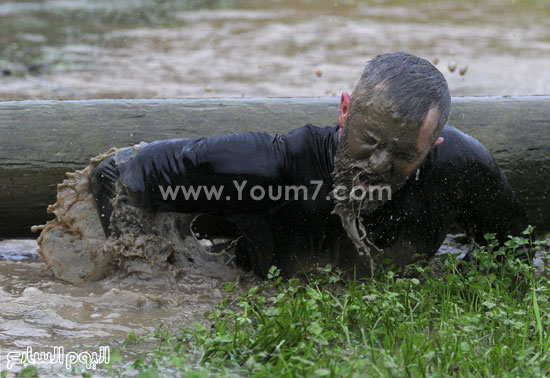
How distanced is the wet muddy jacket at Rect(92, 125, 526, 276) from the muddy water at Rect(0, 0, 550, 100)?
439cm

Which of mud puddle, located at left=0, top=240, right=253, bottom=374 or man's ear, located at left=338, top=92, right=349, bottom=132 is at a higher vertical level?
man's ear, located at left=338, top=92, right=349, bottom=132

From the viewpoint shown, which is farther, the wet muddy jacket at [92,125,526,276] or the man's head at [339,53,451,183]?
the wet muddy jacket at [92,125,526,276]

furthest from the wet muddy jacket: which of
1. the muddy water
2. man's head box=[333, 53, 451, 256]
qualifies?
the muddy water

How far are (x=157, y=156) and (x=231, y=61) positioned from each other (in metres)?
6.56

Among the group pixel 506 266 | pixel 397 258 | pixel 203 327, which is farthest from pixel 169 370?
pixel 506 266

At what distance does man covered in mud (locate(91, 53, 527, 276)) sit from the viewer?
362cm

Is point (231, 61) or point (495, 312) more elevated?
point (231, 61)

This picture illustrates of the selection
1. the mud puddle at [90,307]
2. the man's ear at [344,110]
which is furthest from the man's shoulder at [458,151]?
the mud puddle at [90,307]

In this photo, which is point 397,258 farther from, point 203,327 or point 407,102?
point 203,327

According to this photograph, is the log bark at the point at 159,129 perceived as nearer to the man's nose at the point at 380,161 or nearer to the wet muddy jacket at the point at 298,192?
the wet muddy jacket at the point at 298,192

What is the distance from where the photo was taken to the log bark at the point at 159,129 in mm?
4469

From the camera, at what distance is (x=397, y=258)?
4.07m

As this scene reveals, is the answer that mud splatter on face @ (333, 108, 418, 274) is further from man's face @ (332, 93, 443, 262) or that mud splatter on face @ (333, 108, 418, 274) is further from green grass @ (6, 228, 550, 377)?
green grass @ (6, 228, 550, 377)

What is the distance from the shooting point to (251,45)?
11.4 m
